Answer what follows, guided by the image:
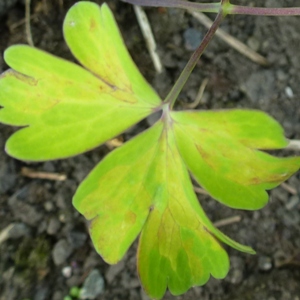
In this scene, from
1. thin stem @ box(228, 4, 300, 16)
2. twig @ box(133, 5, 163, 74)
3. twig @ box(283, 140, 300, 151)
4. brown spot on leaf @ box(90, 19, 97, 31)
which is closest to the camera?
thin stem @ box(228, 4, 300, 16)

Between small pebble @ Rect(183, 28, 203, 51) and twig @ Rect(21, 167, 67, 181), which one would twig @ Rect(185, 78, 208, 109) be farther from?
twig @ Rect(21, 167, 67, 181)

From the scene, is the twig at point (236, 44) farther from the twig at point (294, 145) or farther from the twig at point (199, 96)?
the twig at point (294, 145)

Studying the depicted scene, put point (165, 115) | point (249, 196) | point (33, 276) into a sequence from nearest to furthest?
point (249, 196), point (165, 115), point (33, 276)

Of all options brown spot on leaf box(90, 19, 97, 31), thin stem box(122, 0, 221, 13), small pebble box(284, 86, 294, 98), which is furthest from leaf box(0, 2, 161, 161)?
small pebble box(284, 86, 294, 98)

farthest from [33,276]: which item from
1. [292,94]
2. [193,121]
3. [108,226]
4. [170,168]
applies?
[292,94]

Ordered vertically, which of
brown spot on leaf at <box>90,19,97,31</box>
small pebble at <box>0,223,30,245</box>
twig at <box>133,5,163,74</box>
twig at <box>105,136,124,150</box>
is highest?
brown spot on leaf at <box>90,19,97,31</box>

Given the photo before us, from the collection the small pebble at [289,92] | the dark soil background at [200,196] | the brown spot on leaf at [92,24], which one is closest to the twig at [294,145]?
the dark soil background at [200,196]

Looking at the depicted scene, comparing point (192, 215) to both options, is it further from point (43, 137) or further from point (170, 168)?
point (43, 137)
